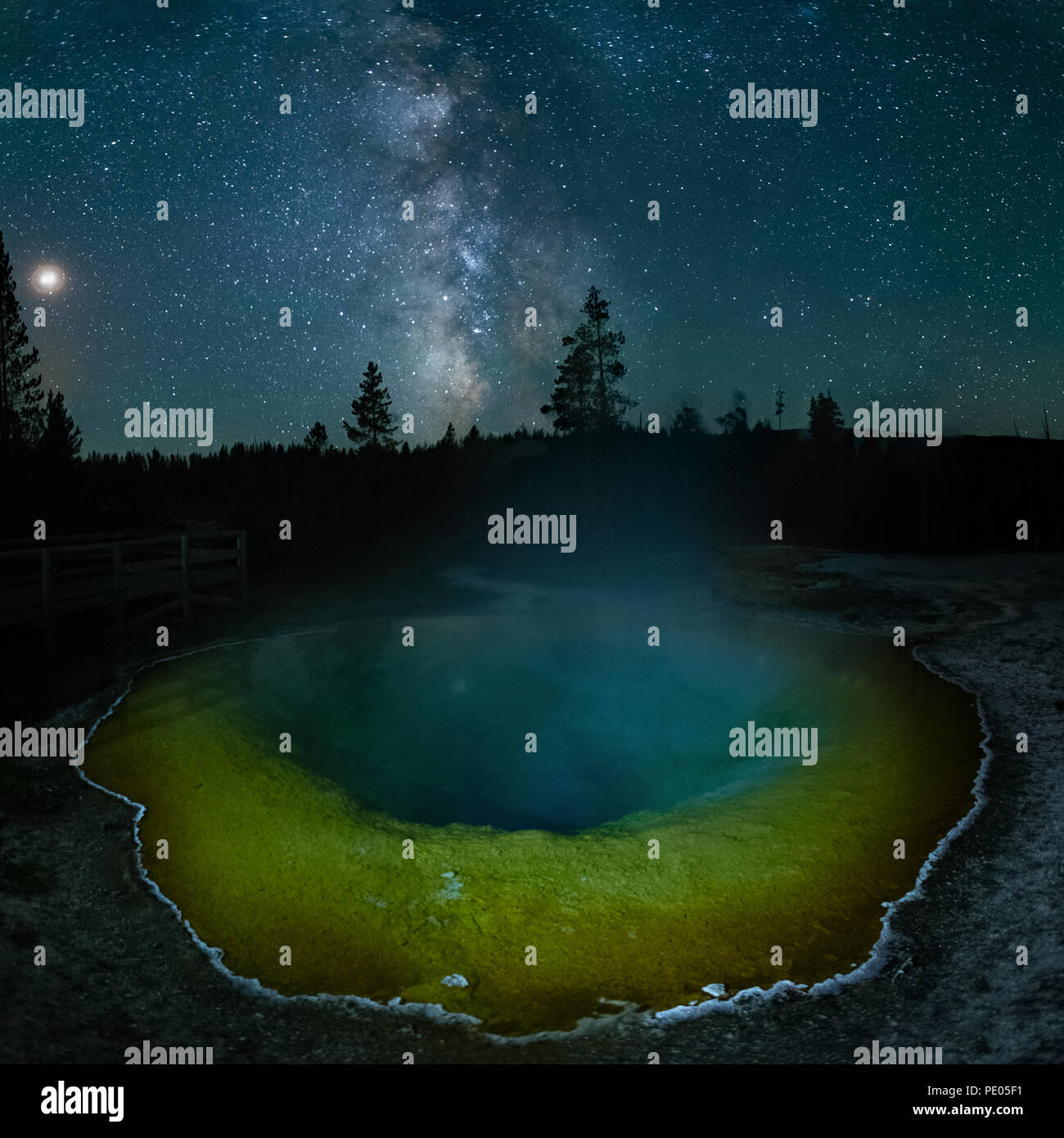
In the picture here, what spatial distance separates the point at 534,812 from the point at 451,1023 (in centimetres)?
434

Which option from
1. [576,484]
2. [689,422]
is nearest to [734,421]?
[689,422]

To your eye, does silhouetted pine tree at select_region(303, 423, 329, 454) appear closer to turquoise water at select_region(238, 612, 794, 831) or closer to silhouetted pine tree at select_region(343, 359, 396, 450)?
silhouetted pine tree at select_region(343, 359, 396, 450)

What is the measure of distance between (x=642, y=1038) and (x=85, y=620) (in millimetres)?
14584

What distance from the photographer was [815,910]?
19.3 ft

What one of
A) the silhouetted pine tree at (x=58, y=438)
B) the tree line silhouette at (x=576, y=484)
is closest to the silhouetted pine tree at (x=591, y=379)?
the tree line silhouette at (x=576, y=484)

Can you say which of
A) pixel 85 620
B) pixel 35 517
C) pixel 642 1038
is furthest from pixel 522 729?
pixel 35 517

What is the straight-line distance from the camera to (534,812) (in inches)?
353

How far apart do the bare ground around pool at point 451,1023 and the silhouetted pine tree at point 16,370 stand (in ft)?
105

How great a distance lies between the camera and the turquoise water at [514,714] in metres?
9.37

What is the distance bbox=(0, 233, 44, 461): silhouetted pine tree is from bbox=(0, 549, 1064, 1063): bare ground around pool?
1257 inches

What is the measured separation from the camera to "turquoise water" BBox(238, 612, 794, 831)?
30.7 feet

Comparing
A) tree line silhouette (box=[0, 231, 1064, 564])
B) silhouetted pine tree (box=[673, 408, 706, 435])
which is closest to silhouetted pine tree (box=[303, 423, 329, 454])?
tree line silhouette (box=[0, 231, 1064, 564])

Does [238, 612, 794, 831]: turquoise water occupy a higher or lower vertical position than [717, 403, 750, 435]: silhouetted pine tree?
lower
